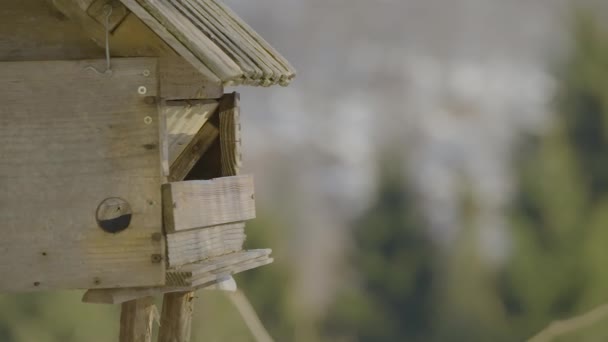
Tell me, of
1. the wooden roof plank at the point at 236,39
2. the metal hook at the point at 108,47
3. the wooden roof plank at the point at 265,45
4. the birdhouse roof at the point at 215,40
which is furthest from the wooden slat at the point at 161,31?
the wooden roof plank at the point at 265,45

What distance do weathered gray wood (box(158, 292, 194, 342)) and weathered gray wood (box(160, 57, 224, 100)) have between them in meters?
0.84

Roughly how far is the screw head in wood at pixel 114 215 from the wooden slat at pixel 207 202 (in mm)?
114

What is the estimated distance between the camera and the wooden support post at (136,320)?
3.70 m

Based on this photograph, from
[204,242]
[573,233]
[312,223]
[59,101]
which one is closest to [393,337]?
[312,223]

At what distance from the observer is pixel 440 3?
8.20 meters

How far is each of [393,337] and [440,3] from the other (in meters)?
2.49

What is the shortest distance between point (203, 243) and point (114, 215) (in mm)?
367

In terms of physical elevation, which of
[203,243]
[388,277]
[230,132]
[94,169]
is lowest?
[388,277]

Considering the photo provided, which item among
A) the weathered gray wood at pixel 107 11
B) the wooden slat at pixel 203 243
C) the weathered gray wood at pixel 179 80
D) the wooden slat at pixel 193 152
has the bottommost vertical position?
the wooden slat at pixel 203 243

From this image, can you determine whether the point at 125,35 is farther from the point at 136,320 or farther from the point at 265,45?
the point at 136,320

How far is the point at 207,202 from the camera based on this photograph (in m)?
3.44

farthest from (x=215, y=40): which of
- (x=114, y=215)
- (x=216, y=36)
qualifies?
(x=114, y=215)

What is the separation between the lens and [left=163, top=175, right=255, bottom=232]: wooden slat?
3.25m

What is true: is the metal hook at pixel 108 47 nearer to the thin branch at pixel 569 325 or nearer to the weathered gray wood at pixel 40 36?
the weathered gray wood at pixel 40 36
